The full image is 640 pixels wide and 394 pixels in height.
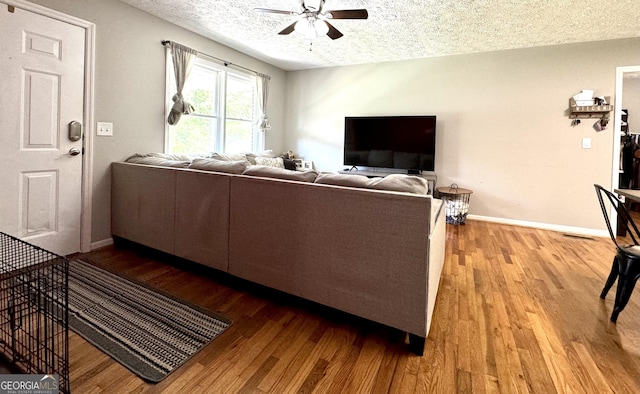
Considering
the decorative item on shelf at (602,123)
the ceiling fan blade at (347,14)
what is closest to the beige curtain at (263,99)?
the ceiling fan blade at (347,14)

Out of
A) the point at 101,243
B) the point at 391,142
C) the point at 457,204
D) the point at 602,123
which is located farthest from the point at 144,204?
the point at 602,123

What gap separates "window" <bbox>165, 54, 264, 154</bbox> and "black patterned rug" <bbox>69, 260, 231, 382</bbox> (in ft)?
6.66

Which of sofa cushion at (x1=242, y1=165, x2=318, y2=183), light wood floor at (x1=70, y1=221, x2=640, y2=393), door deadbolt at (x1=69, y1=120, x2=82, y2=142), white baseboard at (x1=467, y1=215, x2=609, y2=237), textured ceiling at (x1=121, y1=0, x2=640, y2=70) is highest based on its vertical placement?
textured ceiling at (x1=121, y1=0, x2=640, y2=70)

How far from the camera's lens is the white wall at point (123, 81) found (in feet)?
9.47

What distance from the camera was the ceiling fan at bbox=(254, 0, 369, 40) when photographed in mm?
2574

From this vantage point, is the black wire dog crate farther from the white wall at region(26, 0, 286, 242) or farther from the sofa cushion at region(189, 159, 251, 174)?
the white wall at region(26, 0, 286, 242)

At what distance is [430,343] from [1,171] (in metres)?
3.22

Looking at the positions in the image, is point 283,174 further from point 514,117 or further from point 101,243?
point 514,117

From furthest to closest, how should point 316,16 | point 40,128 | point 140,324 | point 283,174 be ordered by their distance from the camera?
point 316,16, point 40,128, point 283,174, point 140,324

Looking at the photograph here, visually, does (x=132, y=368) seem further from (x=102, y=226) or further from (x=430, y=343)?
(x=102, y=226)

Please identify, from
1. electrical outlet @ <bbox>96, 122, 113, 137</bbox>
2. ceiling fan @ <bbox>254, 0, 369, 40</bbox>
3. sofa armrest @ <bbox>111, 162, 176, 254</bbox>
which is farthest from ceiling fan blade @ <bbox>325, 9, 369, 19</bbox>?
electrical outlet @ <bbox>96, 122, 113, 137</bbox>

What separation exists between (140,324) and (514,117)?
486cm

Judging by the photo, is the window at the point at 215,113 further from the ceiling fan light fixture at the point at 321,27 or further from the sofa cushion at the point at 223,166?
the ceiling fan light fixture at the point at 321,27

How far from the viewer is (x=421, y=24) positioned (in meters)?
3.47
